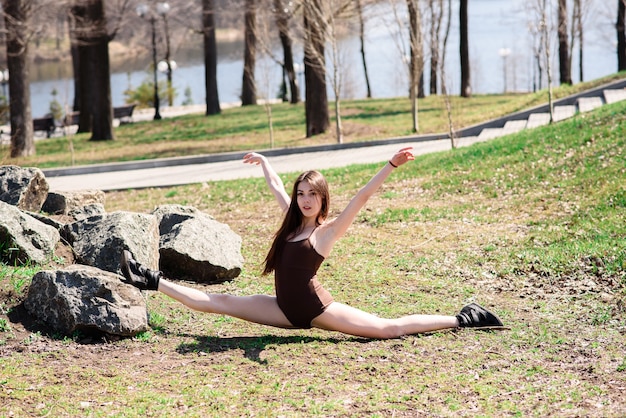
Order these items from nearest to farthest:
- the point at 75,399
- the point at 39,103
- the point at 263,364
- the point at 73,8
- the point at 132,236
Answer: the point at 75,399
the point at 263,364
the point at 132,236
the point at 73,8
the point at 39,103

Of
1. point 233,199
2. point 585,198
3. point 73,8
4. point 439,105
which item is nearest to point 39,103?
point 73,8

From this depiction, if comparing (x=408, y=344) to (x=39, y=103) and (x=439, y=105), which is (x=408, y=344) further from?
(x=39, y=103)

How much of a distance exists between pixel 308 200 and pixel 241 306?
3.30 ft

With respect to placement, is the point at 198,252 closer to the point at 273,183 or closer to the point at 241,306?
the point at 273,183

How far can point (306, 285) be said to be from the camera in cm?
578

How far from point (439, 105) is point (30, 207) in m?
19.7

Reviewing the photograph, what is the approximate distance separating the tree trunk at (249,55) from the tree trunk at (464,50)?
7873mm

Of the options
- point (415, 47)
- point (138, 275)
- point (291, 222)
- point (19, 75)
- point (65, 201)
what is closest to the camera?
point (138, 275)

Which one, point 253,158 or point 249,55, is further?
point 249,55

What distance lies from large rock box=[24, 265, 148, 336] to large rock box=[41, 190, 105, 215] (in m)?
3.22

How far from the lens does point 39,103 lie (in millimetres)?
54188

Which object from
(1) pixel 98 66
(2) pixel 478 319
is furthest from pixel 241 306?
(1) pixel 98 66

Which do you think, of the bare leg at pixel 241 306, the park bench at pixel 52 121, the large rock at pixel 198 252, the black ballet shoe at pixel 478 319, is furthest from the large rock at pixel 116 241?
the park bench at pixel 52 121

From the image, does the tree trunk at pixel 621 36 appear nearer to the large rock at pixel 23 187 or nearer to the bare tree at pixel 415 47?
the bare tree at pixel 415 47
